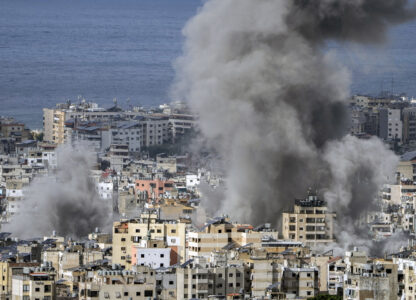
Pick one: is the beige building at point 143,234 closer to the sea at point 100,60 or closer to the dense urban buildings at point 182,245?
the dense urban buildings at point 182,245

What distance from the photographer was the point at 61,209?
56562mm

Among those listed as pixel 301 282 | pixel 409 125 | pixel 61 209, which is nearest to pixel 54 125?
pixel 409 125

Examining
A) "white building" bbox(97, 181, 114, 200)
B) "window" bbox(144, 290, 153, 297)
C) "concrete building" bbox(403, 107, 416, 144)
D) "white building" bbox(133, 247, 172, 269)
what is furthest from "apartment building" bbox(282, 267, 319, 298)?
"concrete building" bbox(403, 107, 416, 144)

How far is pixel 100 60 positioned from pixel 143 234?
289 feet

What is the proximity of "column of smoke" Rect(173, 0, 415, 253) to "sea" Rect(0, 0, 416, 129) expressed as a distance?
A: 445 cm

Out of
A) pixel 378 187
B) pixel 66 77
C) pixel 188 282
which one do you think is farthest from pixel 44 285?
pixel 66 77

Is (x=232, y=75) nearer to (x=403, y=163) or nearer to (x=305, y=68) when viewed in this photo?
(x=305, y=68)

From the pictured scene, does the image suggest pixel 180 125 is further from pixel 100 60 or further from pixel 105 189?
pixel 100 60

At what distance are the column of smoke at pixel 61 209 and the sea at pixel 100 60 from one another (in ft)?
25.5

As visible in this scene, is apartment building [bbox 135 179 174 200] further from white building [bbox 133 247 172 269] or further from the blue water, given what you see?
the blue water

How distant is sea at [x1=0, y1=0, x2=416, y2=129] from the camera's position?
103188 millimetres

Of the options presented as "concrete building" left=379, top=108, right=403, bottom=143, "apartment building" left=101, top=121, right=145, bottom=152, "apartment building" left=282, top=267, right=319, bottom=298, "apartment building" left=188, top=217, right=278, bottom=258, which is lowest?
"apartment building" left=282, top=267, right=319, bottom=298

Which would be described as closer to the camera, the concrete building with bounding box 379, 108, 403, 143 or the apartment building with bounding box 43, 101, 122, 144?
the concrete building with bounding box 379, 108, 403, 143

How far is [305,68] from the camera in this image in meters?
51.8
